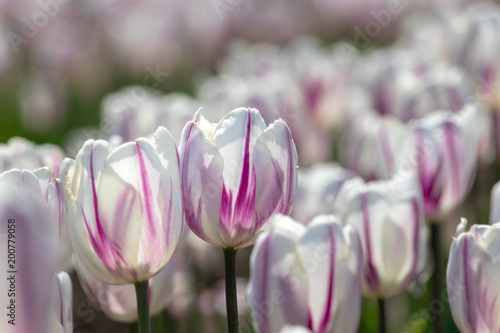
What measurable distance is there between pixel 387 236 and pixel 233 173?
A: 0.49m

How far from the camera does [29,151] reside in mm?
1706

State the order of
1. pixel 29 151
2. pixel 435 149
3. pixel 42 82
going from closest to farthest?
pixel 29 151 → pixel 435 149 → pixel 42 82

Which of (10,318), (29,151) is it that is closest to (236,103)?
(29,151)

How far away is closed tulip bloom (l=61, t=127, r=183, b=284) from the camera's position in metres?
1.26

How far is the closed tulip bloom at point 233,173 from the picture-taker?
4.30 feet

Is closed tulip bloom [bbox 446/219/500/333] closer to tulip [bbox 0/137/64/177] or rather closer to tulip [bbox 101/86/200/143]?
tulip [bbox 0/137/64/177]

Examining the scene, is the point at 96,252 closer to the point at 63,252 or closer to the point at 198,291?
the point at 63,252

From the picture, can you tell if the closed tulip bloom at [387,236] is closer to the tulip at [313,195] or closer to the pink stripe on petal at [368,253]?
the pink stripe on petal at [368,253]

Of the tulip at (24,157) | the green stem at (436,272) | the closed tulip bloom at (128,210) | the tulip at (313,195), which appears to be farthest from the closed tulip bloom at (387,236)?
the tulip at (24,157)

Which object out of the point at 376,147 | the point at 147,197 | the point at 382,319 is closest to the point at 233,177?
the point at 147,197

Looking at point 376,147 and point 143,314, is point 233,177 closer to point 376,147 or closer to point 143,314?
point 143,314

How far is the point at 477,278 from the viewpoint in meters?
1.33

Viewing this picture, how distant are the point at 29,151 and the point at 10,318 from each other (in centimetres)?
73

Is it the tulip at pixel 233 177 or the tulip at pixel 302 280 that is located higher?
the tulip at pixel 233 177
